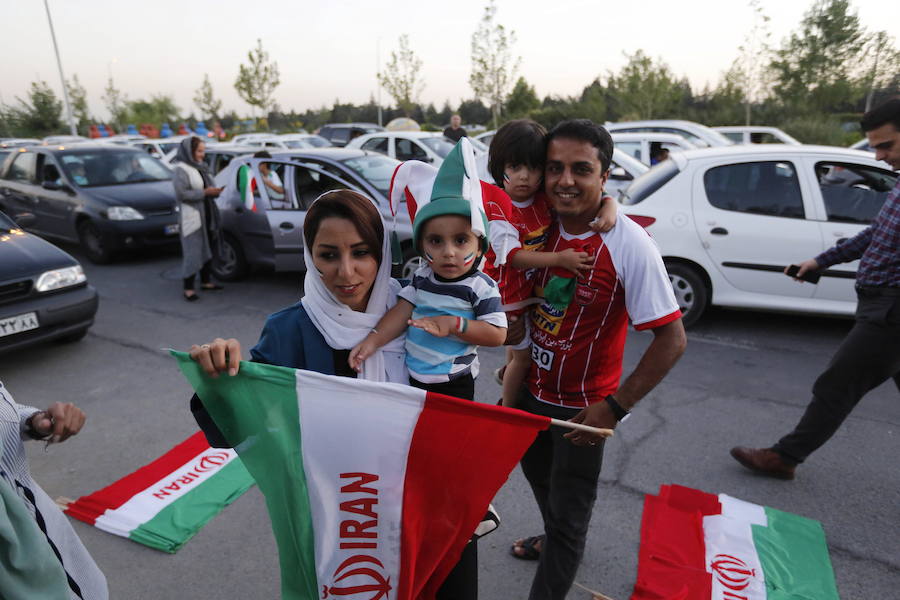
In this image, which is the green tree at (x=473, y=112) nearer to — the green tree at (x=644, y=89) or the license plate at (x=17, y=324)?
the green tree at (x=644, y=89)

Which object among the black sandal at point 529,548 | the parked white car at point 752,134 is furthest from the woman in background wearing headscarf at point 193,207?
the parked white car at point 752,134

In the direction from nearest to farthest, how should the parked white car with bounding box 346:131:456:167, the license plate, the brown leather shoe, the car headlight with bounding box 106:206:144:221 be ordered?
the brown leather shoe, the license plate, the car headlight with bounding box 106:206:144:221, the parked white car with bounding box 346:131:456:167

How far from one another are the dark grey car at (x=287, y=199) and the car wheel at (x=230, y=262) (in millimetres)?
13

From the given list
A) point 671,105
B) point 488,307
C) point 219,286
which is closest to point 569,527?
point 488,307

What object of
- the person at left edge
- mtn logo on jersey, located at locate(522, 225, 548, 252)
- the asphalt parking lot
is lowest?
the asphalt parking lot

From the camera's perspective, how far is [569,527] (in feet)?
6.88

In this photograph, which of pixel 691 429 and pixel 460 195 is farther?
pixel 691 429

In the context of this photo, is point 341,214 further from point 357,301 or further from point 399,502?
point 399,502

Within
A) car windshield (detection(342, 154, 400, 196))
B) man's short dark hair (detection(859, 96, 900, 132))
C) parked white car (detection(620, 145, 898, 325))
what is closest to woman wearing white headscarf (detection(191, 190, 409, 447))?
man's short dark hair (detection(859, 96, 900, 132))

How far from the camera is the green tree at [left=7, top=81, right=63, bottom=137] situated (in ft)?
117

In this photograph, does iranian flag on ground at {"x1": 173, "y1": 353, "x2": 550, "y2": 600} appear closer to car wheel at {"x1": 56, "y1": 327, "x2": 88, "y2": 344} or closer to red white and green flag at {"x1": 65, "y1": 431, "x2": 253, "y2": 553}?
red white and green flag at {"x1": 65, "y1": 431, "x2": 253, "y2": 553}

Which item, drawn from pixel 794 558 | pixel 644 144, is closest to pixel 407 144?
pixel 644 144

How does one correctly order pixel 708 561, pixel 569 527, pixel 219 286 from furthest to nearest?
1. pixel 219 286
2. pixel 708 561
3. pixel 569 527

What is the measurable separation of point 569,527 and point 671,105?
101 ft
